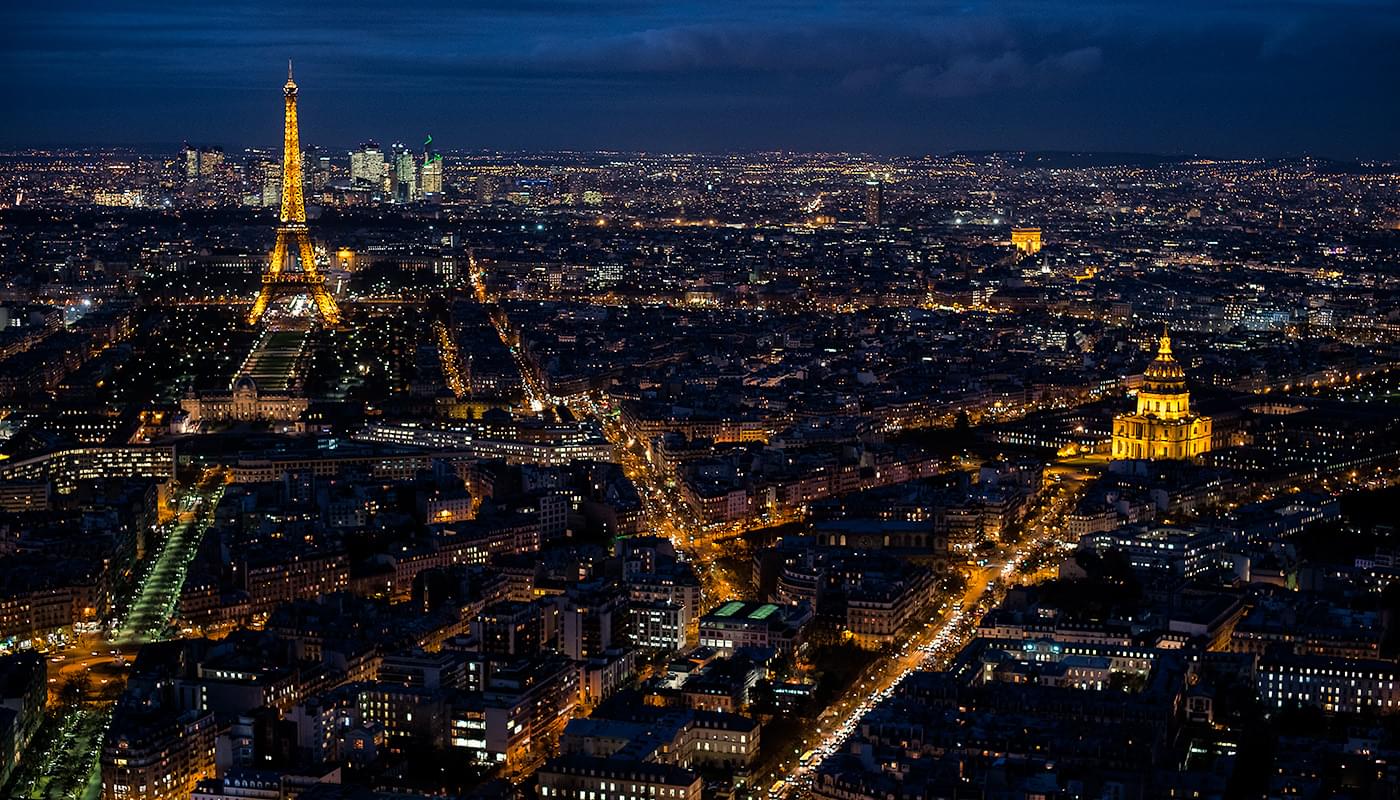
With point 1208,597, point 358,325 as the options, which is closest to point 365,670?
point 1208,597

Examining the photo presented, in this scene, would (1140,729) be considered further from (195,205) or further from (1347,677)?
(195,205)

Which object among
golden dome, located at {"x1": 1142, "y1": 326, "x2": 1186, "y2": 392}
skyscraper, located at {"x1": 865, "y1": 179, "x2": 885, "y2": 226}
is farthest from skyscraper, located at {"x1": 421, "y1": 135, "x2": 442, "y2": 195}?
golden dome, located at {"x1": 1142, "y1": 326, "x2": 1186, "y2": 392}

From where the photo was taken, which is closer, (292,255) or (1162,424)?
(1162,424)

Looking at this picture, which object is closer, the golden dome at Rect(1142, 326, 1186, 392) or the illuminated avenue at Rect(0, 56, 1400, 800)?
the illuminated avenue at Rect(0, 56, 1400, 800)

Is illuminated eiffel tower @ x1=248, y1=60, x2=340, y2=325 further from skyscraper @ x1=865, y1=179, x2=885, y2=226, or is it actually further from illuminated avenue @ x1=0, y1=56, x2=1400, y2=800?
skyscraper @ x1=865, y1=179, x2=885, y2=226

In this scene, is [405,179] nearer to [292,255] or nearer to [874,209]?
[874,209]

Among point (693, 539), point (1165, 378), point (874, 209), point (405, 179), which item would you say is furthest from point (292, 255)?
point (405, 179)
